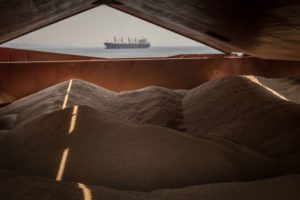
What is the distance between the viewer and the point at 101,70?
6.64 meters

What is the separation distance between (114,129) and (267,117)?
1688 millimetres

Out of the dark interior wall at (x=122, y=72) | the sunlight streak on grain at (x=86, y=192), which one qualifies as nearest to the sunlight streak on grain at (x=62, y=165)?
the sunlight streak on grain at (x=86, y=192)

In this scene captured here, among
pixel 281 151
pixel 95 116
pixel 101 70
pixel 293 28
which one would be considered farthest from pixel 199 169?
pixel 101 70

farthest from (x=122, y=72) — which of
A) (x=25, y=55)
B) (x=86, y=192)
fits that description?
(x=86, y=192)

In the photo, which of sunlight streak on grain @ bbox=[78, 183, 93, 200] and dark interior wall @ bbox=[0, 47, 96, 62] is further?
Result: dark interior wall @ bbox=[0, 47, 96, 62]

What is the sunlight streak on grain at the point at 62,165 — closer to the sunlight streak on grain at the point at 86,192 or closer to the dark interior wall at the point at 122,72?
the sunlight streak on grain at the point at 86,192

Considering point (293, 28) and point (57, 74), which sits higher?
point (293, 28)

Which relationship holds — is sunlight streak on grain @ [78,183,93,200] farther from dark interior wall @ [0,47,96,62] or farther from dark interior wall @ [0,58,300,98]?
dark interior wall @ [0,47,96,62]

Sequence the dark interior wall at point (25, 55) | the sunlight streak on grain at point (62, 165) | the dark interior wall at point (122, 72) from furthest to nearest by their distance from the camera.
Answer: the dark interior wall at point (25, 55) → the dark interior wall at point (122, 72) → the sunlight streak on grain at point (62, 165)

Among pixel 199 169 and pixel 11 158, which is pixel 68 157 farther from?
pixel 199 169

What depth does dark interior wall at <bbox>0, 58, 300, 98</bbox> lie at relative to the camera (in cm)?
Result: 625

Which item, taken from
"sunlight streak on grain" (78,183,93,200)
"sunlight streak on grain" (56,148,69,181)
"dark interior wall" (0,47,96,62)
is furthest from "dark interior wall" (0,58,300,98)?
"sunlight streak on grain" (78,183,93,200)

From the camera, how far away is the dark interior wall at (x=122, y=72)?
20.5 feet

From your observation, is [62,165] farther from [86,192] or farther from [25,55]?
[25,55]
